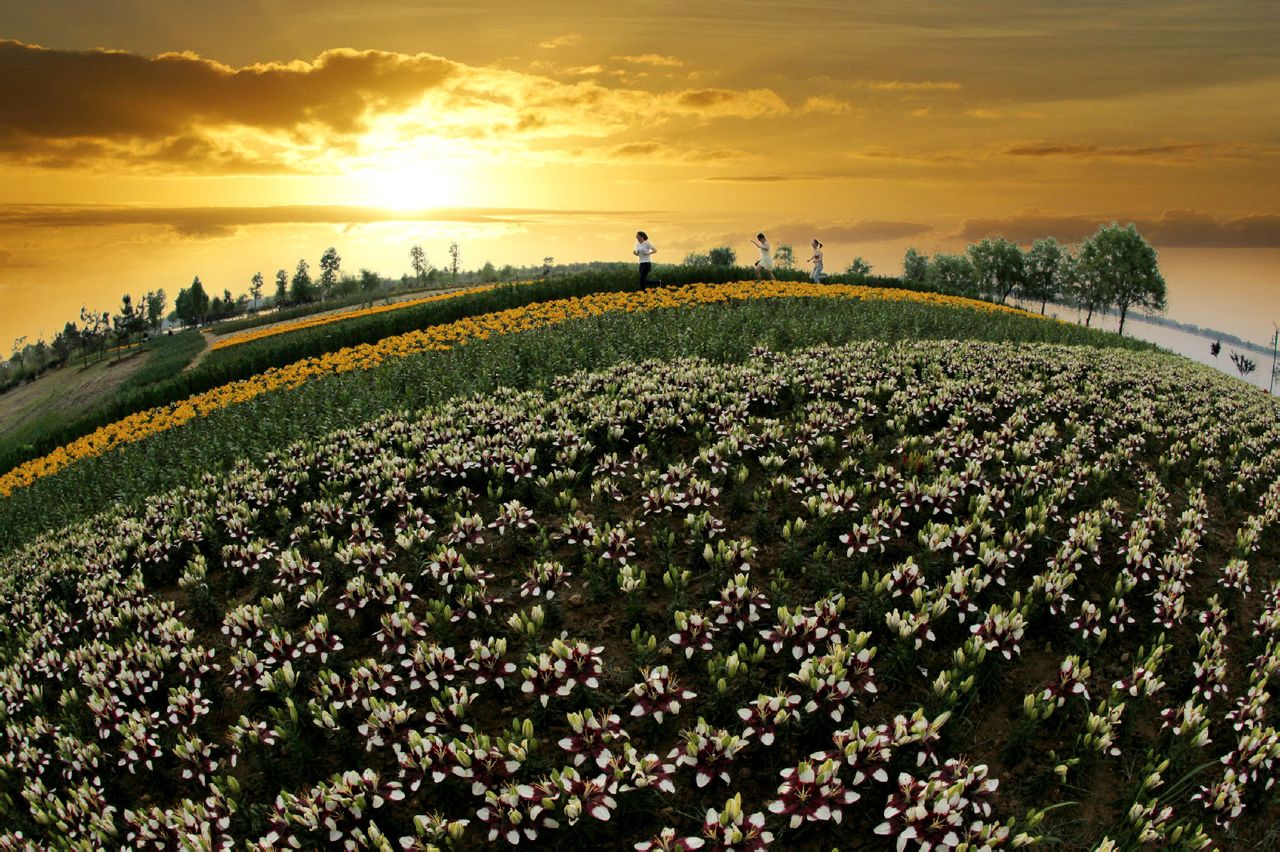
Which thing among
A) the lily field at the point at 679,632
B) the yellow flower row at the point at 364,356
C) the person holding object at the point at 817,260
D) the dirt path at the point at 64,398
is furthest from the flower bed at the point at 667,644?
the dirt path at the point at 64,398

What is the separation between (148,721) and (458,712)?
2.67 meters

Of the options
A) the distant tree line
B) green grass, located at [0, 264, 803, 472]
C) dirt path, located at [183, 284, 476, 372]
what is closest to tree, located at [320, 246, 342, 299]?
the distant tree line

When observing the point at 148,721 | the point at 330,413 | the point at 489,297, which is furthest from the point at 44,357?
the point at 148,721

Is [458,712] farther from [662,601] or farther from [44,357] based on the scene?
[44,357]

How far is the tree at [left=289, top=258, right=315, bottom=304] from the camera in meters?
101

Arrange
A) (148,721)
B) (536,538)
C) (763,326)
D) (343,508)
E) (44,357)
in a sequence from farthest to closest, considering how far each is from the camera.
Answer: (44,357)
(763,326)
(343,508)
(536,538)
(148,721)

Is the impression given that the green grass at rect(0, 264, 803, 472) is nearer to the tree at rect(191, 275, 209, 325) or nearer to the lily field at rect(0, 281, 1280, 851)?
the lily field at rect(0, 281, 1280, 851)

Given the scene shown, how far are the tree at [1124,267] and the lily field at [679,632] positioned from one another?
6180 centimetres

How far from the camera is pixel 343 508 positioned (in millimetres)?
7621

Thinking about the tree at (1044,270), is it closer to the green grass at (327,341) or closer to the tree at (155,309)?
the green grass at (327,341)

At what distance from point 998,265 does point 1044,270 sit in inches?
174

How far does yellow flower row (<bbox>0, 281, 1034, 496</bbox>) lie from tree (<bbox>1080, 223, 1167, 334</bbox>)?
5238 centimetres

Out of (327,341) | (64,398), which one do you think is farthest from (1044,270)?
(64,398)

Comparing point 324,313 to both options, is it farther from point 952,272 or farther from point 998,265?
point 952,272
